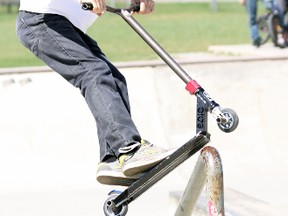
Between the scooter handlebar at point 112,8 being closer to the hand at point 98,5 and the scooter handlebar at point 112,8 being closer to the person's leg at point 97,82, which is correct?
the hand at point 98,5

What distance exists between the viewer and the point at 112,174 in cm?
509

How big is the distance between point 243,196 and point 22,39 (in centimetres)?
195

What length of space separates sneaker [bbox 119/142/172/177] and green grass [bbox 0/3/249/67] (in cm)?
939

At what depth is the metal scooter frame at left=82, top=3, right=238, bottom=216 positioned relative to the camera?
4648 millimetres

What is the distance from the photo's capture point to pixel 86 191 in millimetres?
7711

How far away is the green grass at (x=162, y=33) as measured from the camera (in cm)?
1599

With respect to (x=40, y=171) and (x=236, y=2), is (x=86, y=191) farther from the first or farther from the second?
(x=236, y=2)

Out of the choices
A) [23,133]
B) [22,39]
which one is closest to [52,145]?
[23,133]

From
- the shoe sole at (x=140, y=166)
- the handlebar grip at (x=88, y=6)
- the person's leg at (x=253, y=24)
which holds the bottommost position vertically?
the person's leg at (x=253, y=24)

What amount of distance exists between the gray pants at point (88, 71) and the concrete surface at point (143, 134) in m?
1.91

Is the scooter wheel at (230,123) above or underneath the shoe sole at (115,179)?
above

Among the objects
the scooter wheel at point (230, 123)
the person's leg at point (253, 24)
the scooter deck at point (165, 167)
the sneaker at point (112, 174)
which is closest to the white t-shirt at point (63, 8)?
the sneaker at point (112, 174)

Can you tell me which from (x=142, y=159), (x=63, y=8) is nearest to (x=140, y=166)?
(x=142, y=159)

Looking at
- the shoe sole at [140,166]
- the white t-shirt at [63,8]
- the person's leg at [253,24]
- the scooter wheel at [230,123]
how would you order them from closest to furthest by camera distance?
1. the scooter wheel at [230,123]
2. the shoe sole at [140,166]
3. the white t-shirt at [63,8]
4. the person's leg at [253,24]
